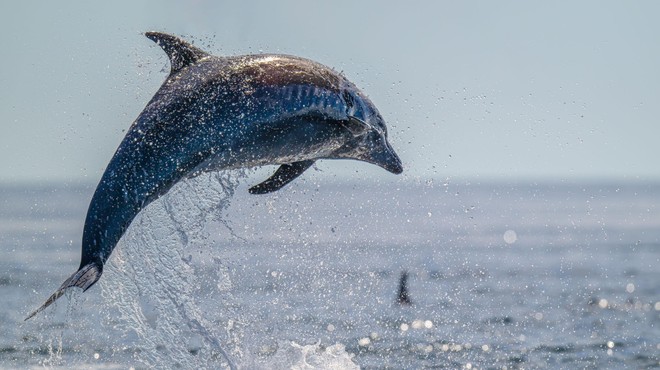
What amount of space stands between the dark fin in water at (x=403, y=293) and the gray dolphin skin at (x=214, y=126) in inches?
733

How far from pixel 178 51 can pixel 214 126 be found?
0.86m

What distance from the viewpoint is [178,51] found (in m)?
8.61

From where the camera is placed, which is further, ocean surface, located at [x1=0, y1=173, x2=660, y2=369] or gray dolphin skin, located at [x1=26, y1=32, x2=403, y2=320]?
ocean surface, located at [x1=0, y1=173, x2=660, y2=369]

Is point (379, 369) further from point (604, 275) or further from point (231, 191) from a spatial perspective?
point (604, 275)

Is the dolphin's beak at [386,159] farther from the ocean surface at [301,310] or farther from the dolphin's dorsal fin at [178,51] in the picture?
the dolphin's dorsal fin at [178,51]

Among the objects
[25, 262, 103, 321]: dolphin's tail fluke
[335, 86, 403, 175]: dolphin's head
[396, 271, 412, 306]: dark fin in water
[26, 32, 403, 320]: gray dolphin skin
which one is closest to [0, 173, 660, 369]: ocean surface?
[25, 262, 103, 321]: dolphin's tail fluke

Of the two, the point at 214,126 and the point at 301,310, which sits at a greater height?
the point at 214,126

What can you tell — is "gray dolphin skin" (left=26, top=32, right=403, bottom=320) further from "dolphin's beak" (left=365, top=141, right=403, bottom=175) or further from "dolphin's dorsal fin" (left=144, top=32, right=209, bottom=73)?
"dolphin's beak" (left=365, top=141, right=403, bottom=175)

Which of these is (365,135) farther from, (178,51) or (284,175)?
(178,51)

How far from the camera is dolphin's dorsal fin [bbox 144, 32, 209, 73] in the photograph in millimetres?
8602

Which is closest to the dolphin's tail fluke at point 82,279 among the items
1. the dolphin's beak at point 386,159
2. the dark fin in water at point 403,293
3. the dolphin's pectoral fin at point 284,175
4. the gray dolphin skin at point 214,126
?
the gray dolphin skin at point 214,126

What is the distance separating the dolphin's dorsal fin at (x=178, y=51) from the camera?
28.2 feet

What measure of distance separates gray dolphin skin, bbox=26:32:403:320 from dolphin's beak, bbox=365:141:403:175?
0.60 m

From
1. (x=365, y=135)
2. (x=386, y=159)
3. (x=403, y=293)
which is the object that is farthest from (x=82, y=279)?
(x=403, y=293)
